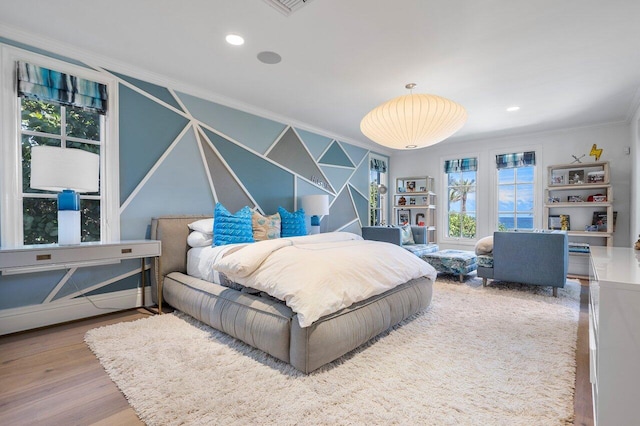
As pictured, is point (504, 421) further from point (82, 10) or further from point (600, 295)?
point (82, 10)

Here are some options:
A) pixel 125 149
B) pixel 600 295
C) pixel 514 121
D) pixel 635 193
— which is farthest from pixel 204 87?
pixel 635 193

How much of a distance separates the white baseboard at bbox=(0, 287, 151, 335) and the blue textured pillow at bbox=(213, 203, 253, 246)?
96 centimetres

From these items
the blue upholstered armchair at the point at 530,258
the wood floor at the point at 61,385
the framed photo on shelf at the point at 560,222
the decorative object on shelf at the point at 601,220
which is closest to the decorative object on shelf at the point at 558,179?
the framed photo on shelf at the point at 560,222

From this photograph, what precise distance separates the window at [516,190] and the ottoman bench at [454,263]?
1.99 m

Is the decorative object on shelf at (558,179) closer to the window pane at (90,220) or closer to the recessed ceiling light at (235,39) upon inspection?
the recessed ceiling light at (235,39)

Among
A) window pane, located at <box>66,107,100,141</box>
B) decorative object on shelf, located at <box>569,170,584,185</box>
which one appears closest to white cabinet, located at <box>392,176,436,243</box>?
decorative object on shelf, located at <box>569,170,584,185</box>

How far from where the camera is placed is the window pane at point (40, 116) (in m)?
2.54

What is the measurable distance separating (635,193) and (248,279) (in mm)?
5376

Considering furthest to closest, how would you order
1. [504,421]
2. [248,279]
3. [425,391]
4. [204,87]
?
[204,87], [248,279], [425,391], [504,421]

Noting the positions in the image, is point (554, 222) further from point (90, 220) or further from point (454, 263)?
point (90, 220)

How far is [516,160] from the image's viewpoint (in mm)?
5547

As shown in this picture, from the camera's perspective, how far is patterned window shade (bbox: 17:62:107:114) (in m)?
2.46

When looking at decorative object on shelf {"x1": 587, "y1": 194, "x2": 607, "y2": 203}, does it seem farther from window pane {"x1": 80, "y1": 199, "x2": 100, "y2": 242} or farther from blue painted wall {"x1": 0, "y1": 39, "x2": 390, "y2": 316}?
window pane {"x1": 80, "y1": 199, "x2": 100, "y2": 242}

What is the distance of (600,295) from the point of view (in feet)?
3.51
